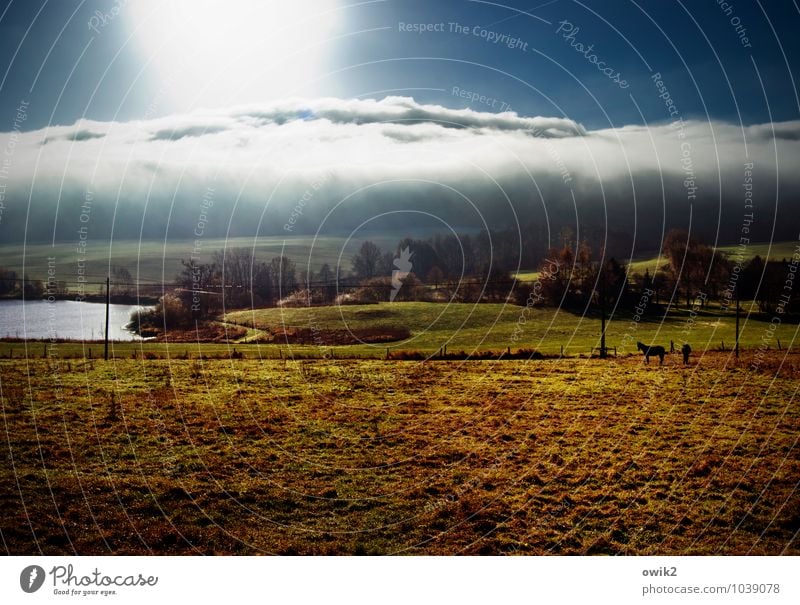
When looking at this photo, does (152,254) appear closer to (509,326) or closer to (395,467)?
(509,326)

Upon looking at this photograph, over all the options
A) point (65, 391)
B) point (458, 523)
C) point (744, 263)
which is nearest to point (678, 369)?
point (458, 523)

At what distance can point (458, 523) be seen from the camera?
51.8ft

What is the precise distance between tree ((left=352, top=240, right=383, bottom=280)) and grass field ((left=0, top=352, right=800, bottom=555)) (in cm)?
2570

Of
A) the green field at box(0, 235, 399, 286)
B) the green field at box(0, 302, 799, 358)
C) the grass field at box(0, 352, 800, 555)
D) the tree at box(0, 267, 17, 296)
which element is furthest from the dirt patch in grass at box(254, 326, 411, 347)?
the grass field at box(0, 352, 800, 555)

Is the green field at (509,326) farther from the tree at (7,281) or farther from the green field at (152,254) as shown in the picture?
the tree at (7,281)

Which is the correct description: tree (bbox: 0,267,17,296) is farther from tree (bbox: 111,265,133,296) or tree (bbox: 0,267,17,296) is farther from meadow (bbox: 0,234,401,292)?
tree (bbox: 111,265,133,296)

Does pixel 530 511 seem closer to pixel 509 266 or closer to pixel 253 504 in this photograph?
pixel 253 504

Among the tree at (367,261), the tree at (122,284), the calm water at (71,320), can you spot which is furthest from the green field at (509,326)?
the calm water at (71,320)

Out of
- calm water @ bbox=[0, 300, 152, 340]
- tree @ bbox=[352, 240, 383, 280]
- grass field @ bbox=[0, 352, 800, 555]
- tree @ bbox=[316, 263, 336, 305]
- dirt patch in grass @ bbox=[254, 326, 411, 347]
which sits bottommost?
grass field @ bbox=[0, 352, 800, 555]

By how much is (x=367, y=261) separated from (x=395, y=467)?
3650 centimetres

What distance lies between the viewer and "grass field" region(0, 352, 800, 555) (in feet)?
50.0

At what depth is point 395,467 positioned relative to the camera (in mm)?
18969

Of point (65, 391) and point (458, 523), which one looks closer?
point (458, 523)
